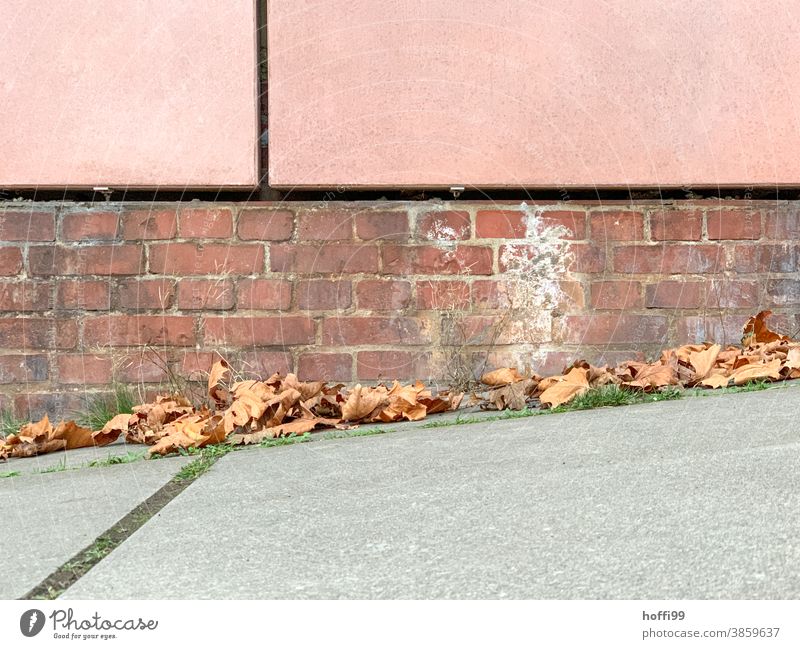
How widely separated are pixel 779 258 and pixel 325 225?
4.16 feet

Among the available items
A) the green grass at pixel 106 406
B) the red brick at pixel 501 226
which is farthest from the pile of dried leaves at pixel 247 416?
the red brick at pixel 501 226

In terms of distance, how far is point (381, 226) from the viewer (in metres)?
2.38

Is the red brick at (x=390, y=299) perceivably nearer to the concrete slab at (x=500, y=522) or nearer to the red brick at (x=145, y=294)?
the red brick at (x=145, y=294)

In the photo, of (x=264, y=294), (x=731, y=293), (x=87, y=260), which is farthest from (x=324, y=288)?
(x=731, y=293)

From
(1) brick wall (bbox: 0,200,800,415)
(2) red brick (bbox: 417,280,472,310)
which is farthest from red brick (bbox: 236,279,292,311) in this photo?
(2) red brick (bbox: 417,280,472,310)

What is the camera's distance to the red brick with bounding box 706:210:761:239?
7.97 ft

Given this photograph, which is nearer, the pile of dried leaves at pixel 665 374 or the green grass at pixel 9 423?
the pile of dried leaves at pixel 665 374

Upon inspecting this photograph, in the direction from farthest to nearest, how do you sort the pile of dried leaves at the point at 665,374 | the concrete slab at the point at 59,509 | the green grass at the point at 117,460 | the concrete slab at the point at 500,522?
1. the pile of dried leaves at the point at 665,374
2. the green grass at the point at 117,460
3. the concrete slab at the point at 59,509
4. the concrete slab at the point at 500,522

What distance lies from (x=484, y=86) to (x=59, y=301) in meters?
1.30

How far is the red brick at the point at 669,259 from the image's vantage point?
94.7 inches

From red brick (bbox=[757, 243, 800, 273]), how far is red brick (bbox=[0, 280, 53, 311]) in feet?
6.48

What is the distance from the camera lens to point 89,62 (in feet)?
7.74

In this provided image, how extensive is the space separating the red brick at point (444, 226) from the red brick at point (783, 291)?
87cm

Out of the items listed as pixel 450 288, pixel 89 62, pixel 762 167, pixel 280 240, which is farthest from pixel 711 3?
pixel 89 62
